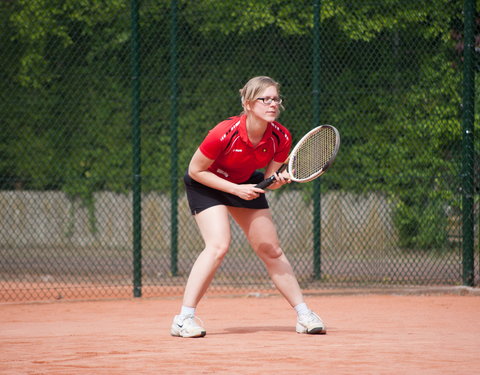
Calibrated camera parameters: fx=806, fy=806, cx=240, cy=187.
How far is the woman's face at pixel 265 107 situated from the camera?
508 cm

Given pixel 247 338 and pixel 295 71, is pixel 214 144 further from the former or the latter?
pixel 295 71

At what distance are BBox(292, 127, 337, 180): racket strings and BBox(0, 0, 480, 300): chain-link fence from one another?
2.74m

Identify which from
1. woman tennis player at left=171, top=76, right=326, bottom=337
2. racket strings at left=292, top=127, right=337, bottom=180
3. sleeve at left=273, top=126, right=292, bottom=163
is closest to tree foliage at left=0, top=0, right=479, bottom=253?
racket strings at left=292, top=127, right=337, bottom=180

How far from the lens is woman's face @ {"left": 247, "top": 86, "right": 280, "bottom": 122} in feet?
16.7

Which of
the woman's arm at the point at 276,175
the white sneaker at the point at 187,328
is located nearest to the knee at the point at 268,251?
the woman's arm at the point at 276,175

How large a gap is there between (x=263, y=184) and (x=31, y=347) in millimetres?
1757

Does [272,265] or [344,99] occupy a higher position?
[344,99]

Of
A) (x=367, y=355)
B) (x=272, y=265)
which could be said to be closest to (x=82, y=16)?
(x=272, y=265)

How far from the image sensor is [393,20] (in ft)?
28.1

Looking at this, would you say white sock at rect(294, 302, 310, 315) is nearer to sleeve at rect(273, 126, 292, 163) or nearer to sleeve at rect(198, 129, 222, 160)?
sleeve at rect(273, 126, 292, 163)

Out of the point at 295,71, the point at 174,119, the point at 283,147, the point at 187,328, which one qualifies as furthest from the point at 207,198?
the point at 295,71

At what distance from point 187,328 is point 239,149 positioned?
46.8 inches

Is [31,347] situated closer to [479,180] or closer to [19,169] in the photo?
[479,180]

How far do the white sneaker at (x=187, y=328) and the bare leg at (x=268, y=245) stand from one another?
621mm
